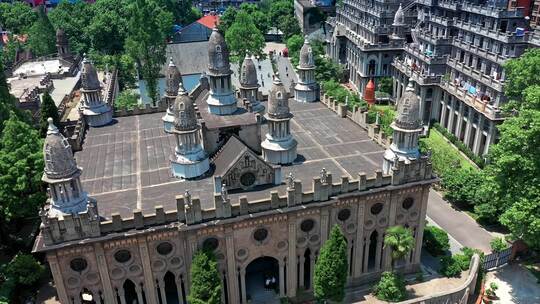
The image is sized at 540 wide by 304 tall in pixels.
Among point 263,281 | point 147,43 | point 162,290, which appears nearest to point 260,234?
point 263,281

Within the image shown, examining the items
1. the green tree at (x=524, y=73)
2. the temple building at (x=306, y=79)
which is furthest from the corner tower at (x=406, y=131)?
the temple building at (x=306, y=79)

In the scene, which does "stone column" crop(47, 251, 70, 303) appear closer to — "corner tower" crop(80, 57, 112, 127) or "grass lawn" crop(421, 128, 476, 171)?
"corner tower" crop(80, 57, 112, 127)

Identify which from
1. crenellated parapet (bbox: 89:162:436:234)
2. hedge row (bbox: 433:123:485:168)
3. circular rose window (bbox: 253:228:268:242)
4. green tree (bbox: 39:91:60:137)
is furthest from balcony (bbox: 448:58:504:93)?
green tree (bbox: 39:91:60:137)

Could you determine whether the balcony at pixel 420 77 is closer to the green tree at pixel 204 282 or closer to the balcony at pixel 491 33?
the balcony at pixel 491 33

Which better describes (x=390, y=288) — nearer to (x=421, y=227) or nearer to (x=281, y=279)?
(x=421, y=227)

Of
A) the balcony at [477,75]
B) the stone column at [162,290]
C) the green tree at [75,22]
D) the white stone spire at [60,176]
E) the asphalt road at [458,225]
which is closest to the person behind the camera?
the white stone spire at [60,176]

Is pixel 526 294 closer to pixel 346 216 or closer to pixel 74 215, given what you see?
pixel 346 216

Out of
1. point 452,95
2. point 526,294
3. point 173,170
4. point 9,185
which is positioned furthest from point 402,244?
point 452,95
